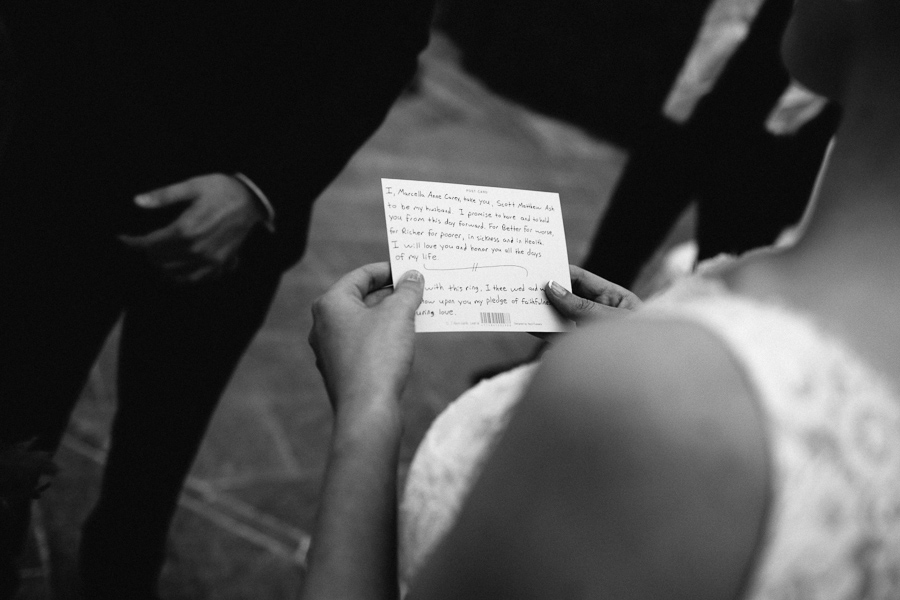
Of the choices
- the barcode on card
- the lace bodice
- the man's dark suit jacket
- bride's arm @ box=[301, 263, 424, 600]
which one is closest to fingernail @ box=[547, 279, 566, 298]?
the barcode on card

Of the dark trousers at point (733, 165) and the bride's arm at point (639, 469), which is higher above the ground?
the bride's arm at point (639, 469)

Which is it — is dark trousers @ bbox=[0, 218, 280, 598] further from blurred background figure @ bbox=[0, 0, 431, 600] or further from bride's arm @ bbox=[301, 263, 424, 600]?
bride's arm @ bbox=[301, 263, 424, 600]

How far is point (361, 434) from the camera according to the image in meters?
0.76

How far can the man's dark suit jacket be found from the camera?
3.78 ft

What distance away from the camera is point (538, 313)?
92 cm

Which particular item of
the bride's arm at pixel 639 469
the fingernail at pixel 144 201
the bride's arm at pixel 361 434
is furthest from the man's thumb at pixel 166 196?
the bride's arm at pixel 639 469

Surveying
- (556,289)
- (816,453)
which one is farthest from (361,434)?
(816,453)

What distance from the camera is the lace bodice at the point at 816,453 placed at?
0.47 m

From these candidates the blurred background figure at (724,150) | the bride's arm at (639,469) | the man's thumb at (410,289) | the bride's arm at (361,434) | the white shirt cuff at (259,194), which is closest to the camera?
the bride's arm at (639,469)

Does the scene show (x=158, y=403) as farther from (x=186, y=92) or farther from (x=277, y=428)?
(x=277, y=428)

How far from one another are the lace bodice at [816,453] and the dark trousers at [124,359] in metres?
1.02

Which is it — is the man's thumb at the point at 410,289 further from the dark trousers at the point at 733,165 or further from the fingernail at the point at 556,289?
the dark trousers at the point at 733,165

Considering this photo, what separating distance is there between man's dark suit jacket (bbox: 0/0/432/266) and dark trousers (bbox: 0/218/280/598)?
9cm

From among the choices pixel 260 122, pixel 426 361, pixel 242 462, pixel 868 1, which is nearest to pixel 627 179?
pixel 426 361
